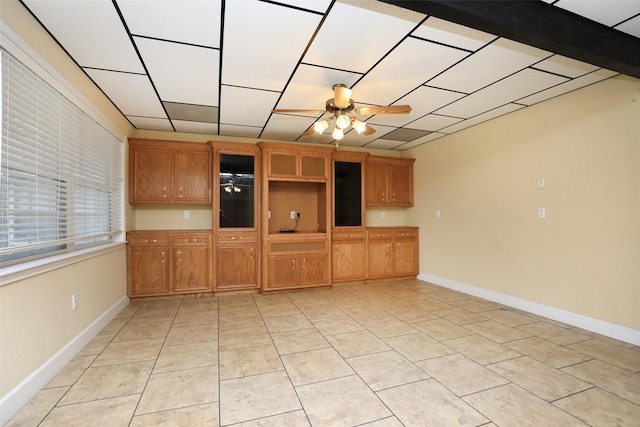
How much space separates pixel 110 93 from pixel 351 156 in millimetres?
3390

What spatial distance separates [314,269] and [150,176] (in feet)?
9.23

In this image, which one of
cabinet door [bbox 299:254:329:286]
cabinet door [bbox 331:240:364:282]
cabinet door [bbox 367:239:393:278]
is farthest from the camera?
cabinet door [bbox 367:239:393:278]

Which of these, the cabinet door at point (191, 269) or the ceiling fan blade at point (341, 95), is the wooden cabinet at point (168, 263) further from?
the ceiling fan blade at point (341, 95)

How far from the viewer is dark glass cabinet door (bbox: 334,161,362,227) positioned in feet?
16.4

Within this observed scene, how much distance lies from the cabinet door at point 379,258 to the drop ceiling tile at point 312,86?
2.67m

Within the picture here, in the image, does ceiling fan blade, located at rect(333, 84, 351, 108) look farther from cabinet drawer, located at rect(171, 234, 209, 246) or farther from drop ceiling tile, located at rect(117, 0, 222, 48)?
cabinet drawer, located at rect(171, 234, 209, 246)

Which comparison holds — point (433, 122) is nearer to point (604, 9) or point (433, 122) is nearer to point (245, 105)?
point (604, 9)

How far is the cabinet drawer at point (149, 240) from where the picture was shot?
3.99 m

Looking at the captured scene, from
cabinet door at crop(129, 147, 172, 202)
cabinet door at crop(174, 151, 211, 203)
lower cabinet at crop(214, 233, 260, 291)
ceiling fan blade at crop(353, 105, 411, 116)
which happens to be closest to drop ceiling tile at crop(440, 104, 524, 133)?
ceiling fan blade at crop(353, 105, 411, 116)

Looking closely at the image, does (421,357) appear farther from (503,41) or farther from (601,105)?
(601,105)

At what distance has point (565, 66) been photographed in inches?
102

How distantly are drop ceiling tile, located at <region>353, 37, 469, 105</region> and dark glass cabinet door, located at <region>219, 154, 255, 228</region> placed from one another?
6.87 ft

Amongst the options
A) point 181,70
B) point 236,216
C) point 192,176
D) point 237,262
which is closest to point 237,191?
point 236,216

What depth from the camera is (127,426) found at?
1651 mm
